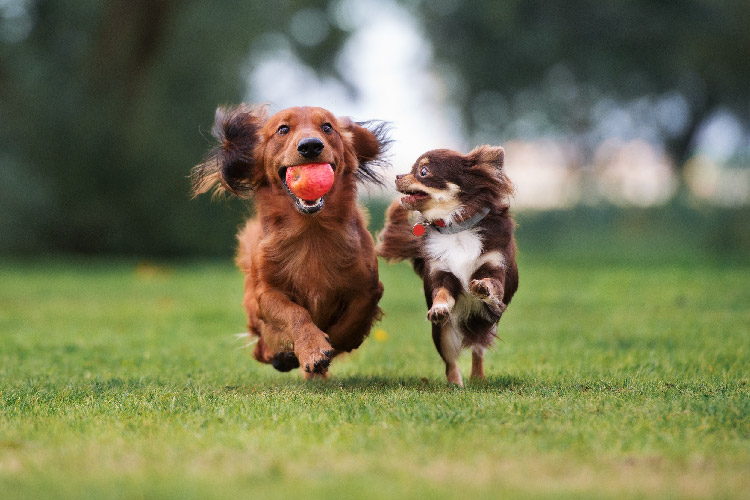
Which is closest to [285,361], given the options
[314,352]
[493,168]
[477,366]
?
[314,352]

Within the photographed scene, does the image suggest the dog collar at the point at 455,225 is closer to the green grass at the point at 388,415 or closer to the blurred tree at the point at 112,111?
the green grass at the point at 388,415

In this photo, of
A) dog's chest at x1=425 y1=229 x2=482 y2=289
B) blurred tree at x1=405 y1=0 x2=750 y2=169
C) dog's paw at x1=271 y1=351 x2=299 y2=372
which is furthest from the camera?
blurred tree at x1=405 y1=0 x2=750 y2=169

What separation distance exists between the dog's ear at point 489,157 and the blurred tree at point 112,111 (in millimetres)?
13963

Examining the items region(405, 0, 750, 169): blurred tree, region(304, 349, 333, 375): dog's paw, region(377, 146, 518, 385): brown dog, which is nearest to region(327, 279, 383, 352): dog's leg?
region(377, 146, 518, 385): brown dog

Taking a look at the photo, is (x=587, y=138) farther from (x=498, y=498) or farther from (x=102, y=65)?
(x=498, y=498)

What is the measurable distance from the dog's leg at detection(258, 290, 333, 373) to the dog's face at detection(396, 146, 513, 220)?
0.83 metres

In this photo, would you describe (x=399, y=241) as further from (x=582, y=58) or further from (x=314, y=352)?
(x=582, y=58)

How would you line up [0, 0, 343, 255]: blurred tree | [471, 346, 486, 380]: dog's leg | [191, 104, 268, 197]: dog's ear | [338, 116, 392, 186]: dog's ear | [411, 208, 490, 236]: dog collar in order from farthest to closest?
[0, 0, 343, 255]: blurred tree → [338, 116, 392, 186]: dog's ear → [191, 104, 268, 197]: dog's ear → [471, 346, 486, 380]: dog's leg → [411, 208, 490, 236]: dog collar

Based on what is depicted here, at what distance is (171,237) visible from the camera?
19234 mm

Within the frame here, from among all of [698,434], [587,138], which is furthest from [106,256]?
[698,434]

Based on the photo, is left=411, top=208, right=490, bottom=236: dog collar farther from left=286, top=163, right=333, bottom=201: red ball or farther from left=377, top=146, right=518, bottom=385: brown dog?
left=286, top=163, right=333, bottom=201: red ball

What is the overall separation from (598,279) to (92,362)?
8.41 meters

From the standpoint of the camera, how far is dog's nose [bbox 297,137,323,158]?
4723 mm

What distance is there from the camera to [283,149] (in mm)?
4945
